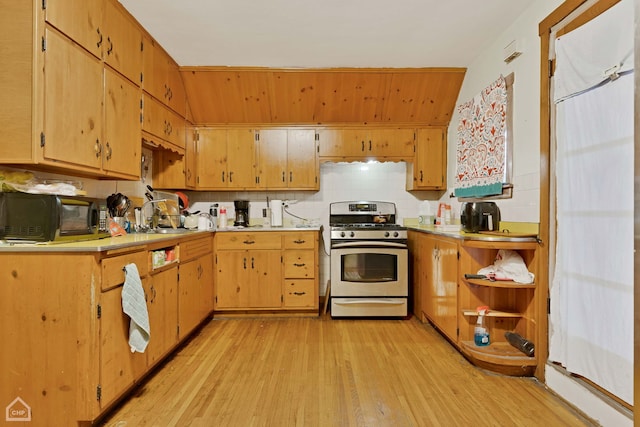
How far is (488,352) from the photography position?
2.28 m

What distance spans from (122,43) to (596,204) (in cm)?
313

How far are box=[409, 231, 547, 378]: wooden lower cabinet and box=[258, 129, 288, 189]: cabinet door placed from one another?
1.87 meters

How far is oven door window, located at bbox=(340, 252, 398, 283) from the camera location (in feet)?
11.4

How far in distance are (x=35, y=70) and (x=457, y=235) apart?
8.84ft

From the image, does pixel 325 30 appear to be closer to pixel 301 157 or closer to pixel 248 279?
pixel 301 157

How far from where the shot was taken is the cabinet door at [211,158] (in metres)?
3.84

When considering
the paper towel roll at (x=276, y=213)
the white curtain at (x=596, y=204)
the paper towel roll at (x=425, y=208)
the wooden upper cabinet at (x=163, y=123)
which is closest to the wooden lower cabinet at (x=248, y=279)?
the paper towel roll at (x=276, y=213)

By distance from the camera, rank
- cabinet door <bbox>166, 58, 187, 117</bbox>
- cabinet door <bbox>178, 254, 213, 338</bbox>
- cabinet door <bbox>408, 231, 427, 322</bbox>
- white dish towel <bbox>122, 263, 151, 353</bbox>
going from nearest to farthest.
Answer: white dish towel <bbox>122, 263, 151, 353</bbox>, cabinet door <bbox>178, 254, 213, 338</bbox>, cabinet door <bbox>166, 58, 187, 117</bbox>, cabinet door <bbox>408, 231, 427, 322</bbox>

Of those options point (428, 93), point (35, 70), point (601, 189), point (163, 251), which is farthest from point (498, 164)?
point (35, 70)

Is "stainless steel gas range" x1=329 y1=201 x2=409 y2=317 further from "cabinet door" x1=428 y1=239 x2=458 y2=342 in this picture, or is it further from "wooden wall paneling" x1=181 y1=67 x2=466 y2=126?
"wooden wall paneling" x1=181 y1=67 x2=466 y2=126

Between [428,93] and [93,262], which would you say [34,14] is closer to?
[93,262]

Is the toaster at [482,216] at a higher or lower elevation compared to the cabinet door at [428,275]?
higher

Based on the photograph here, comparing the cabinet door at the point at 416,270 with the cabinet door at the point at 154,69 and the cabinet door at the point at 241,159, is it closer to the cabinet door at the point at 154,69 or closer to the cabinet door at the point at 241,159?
the cabinet door at the point at 241,159

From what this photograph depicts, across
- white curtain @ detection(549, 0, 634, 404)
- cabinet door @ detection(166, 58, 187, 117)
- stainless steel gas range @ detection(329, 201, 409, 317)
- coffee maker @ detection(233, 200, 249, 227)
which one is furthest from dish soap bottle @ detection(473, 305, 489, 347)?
cabinet door @ detection(166, 58, 187, 117)
